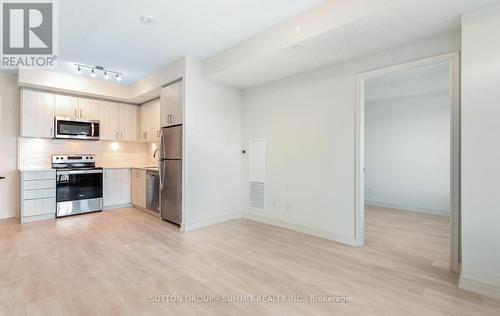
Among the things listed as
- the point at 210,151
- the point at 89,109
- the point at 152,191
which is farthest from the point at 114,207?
the point at 210,151

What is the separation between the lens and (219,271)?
254cm

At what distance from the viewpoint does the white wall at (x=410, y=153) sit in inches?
198

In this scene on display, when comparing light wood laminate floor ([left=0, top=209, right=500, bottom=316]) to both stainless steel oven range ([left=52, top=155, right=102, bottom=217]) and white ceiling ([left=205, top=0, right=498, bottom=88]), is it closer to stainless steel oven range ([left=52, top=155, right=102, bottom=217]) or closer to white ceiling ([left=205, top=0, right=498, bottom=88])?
stainless steel oven range ([left=52, top=155, right=102, bottom=217])

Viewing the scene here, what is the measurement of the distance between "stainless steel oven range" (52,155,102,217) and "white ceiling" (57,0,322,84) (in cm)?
200

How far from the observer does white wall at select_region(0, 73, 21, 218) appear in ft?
14.8

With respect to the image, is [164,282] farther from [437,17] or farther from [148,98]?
[148,98]

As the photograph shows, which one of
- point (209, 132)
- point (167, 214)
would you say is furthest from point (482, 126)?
point (167, 214)

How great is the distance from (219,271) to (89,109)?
4.61 m

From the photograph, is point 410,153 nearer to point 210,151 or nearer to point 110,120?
point 210,151

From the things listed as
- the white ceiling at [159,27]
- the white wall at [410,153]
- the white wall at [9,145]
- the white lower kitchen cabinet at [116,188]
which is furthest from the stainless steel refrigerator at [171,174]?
the white wall at [410,153]

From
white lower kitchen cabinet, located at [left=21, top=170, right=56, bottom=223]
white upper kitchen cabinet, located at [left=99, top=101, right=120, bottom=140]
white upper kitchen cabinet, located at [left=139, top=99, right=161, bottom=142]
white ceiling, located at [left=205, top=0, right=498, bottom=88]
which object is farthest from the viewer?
white upper kitchen cabinet, located at [left=99, top=101, right=120, bottom=140]

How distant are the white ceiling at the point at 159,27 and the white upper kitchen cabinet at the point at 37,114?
1089mm

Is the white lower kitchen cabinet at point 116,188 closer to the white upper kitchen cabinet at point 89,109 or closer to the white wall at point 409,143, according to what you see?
the white upper kitchen cabinet at point 89,109

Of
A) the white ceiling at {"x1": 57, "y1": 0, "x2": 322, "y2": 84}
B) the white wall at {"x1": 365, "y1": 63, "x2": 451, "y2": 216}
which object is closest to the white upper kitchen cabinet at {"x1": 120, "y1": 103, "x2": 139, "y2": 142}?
the white ceiling at {"x1": 57, "y1": 0, "x2": 322, "y2": 84}
